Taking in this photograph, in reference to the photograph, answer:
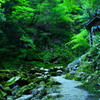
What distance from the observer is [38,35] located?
2722 centimetres

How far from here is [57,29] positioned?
28.3 metres

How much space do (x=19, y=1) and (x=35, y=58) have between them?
8627mm

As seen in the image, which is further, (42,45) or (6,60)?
(42,45)

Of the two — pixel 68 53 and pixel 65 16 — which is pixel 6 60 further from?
pixel 65 16

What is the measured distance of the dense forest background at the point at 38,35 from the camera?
845 inches

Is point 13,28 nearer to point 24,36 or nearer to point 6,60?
point 24,36

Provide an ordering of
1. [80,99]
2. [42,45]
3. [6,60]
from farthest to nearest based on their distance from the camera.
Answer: [42,45]
[6,60]
[80,99]

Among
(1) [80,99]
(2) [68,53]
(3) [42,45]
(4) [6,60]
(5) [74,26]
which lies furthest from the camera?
(5) [74,26]

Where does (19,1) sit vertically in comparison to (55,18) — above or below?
above

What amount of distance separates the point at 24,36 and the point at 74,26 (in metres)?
11.9

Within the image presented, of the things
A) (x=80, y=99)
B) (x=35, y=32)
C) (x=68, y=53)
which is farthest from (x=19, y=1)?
(x=80, y=99)

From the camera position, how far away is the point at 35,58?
2317cm

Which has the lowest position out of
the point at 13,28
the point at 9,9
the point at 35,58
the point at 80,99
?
the point at 35,58

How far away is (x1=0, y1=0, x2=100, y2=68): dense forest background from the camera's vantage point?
21469mm
